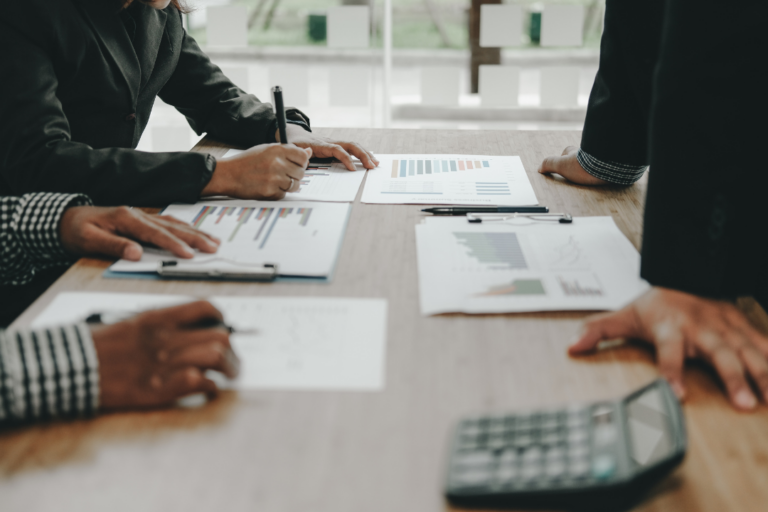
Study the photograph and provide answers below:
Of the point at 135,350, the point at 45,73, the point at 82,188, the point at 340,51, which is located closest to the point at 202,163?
the point at 82,188

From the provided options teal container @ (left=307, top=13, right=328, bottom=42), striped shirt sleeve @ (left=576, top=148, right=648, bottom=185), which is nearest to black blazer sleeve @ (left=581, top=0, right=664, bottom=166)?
striped shirt sleeve @ (left=576, top=148, right=648, bottom=185)

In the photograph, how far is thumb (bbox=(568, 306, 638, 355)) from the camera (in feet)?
2.14

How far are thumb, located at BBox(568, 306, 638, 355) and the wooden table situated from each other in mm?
15

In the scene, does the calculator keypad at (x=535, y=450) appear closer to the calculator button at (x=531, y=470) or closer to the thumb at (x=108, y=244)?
the calculator button at (x=531, y=470)

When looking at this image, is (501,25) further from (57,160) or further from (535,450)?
(535,450)

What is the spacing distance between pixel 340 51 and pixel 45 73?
204 centimetres

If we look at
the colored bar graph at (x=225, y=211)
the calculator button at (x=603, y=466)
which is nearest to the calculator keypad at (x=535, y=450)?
the calculator button at (x=603, y=466)

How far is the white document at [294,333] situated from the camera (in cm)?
61

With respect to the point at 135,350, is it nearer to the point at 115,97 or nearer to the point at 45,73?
the point at 45,73

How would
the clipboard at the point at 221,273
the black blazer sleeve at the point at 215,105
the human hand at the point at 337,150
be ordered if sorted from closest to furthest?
the clipboard at the point at 221,273 → the human hand at the point at 337,150 → the black blazer sleeve at the point at 215,105

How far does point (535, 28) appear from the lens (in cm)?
282

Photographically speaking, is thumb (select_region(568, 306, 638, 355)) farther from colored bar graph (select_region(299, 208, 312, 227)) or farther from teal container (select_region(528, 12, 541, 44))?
teal container (select_region(528, 12, 541, 44))

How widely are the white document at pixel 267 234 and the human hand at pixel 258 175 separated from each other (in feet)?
0.06

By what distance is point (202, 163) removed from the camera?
107 cm
